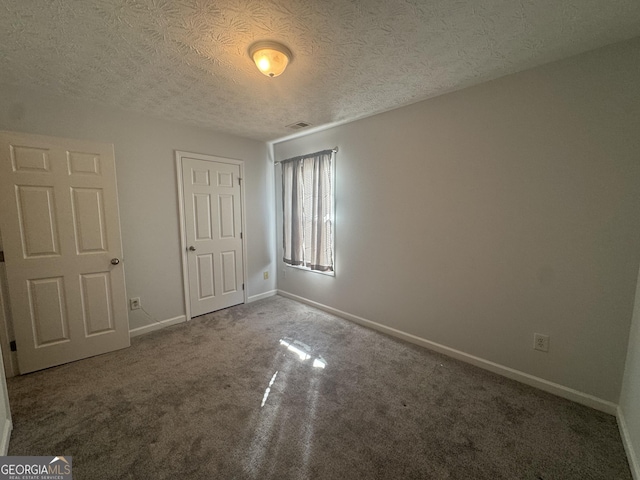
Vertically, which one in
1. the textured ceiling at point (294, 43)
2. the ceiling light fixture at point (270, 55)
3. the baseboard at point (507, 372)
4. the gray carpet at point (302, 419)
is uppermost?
the textured ceiling at point (294, 43)

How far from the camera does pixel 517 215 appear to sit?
1.97 meters

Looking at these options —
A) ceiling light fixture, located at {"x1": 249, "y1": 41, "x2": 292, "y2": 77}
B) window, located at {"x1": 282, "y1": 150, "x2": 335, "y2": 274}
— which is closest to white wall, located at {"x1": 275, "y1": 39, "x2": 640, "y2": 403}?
window, located at {"x1": 282, "y1": 150, "x2": 335, "y2": 274}

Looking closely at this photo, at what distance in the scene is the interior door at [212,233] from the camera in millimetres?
3184

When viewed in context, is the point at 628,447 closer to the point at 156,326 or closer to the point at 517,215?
the point at 517,215

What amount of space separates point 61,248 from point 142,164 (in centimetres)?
111

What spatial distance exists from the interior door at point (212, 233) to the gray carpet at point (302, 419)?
1.01 metres

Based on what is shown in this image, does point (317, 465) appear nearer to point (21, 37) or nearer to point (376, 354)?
point (376, 354)

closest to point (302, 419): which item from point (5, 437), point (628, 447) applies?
point (5, 437)

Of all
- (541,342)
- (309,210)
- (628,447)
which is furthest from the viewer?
(309,210)

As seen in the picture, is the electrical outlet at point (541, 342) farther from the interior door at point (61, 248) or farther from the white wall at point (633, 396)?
the interior door at point (61, 248)

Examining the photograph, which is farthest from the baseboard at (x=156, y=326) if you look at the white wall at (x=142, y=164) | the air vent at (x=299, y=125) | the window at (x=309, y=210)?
the air vent at (x=299, y=125)

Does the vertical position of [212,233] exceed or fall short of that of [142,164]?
it falls short

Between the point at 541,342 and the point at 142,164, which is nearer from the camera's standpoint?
the point at 541,342

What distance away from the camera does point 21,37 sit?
59.2 inches
